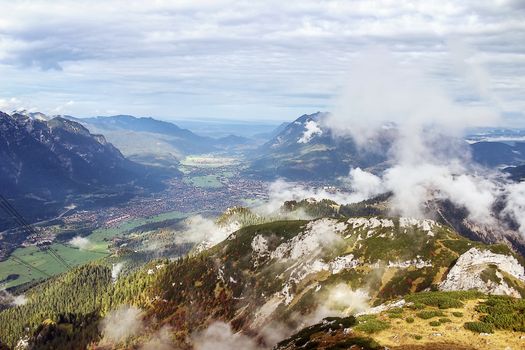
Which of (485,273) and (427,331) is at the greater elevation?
(427,331)

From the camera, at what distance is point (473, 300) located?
78.2 m

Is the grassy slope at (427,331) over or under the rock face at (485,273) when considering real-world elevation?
over

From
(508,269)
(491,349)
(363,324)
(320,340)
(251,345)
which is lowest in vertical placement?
(251,345)

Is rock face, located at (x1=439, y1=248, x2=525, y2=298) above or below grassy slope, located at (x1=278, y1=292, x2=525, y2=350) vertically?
below

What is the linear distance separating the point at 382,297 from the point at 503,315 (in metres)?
132

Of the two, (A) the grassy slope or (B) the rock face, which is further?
(B) the rock face

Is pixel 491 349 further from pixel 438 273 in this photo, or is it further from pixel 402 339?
pixel 438 273

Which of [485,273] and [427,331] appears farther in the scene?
[485,273]

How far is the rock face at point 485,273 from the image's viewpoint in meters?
152

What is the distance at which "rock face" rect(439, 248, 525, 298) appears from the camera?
498 feet

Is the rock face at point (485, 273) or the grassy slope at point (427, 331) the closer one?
the grassy slope at point (427, 331)

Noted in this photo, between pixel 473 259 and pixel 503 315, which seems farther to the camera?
pixel 473 259

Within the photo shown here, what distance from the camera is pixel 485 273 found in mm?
157250

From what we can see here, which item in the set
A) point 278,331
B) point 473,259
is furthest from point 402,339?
point 278,331
